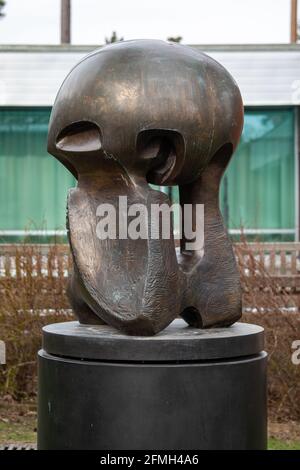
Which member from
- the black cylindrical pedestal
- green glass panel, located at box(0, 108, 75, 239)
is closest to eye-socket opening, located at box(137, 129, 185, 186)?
the black cylindrical pedestal

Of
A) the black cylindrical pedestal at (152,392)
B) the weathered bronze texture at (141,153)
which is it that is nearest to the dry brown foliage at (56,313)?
the weathered bronze texture at (141,153)

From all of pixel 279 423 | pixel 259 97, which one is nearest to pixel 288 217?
pixel 259 97

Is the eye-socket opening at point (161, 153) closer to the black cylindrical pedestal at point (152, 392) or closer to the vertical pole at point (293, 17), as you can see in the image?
the black cylindrical pedestal at point (152, 392)

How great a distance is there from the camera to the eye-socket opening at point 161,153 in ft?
15.1

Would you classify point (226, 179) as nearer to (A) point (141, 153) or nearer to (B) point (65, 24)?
(B) point (65, 24)

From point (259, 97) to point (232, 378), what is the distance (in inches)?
451

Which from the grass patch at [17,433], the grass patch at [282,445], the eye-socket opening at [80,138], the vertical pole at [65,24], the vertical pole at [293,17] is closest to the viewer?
the eye-socket opening at [80,138]

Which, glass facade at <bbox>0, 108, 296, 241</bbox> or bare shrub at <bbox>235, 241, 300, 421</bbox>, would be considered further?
glass facade at <bbox>0, 108, 296, 241</bbox>

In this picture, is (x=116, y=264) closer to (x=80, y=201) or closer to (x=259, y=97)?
(x=80, y=201)

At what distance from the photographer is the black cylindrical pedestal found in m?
4.30

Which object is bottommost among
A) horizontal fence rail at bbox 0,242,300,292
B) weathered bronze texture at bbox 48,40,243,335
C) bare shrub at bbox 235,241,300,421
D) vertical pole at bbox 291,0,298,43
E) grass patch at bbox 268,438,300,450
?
grass patch at bbox 268,438,300,450

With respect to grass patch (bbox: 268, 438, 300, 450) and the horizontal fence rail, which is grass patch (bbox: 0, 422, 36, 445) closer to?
the horizontal fence rail

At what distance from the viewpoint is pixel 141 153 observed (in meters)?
4.66

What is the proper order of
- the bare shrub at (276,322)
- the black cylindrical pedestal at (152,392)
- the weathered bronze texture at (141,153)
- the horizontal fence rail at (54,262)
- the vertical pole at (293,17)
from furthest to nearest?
the vertical pole at (293,17) → the horizontal fence rail at (54,262) → the bare shrub at (276,322) → the weathered bronze texture at (141,153) → the black cylindrical pedestal at (152,392)
